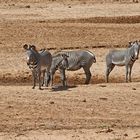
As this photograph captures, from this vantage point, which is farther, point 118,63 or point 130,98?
point 118,63

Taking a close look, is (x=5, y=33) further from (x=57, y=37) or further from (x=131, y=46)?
(x=131, y=46)

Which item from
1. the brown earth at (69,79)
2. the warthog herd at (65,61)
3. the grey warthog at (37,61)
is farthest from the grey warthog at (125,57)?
the grey warthog at (37,61)

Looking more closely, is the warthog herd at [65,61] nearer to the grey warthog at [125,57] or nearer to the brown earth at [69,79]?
the grey warthog at [125,57]

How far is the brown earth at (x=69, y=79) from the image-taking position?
44.5 ft

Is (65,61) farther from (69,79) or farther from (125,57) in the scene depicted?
(69,79)

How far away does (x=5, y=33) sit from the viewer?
2817 centimetres

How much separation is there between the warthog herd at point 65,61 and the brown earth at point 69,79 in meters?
0.53

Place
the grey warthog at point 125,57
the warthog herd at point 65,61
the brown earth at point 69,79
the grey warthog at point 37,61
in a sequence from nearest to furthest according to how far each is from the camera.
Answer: the brown earth at point 69,79
the grey warthog at point 37,61
the warthog herd at point 65,61
the grey warthog at point 125,57

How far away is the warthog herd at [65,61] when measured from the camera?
17.5 meters

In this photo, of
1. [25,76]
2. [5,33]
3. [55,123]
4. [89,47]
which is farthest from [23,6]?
[55,123]

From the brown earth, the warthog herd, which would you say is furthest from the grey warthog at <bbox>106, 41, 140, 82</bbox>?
the brown earth

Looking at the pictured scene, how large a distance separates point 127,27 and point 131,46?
941 centimetres

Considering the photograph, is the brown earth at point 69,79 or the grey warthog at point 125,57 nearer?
the brown earth at point 69,79

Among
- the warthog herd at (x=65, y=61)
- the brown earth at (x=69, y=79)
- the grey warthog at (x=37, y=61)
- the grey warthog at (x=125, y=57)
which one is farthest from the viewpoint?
the grey warthog at (x=125, y=57)
